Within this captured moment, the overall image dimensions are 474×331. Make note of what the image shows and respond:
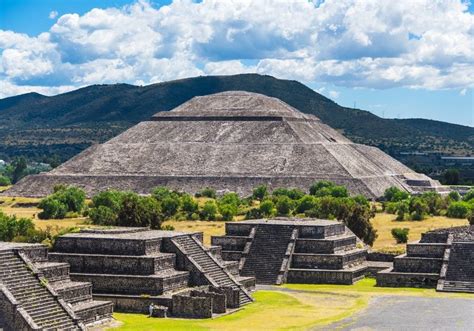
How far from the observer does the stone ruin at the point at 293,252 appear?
5434 centimetres

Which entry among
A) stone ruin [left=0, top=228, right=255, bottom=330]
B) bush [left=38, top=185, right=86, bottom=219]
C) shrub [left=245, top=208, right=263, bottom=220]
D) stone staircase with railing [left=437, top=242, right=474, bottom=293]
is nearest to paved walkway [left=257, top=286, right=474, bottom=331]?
stone staircase with railing [left=437, top=242, right=474, bottom=293]

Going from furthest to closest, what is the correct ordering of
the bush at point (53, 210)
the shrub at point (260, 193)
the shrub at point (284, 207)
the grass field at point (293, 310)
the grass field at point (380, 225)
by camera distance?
the shrub at point (260, 193) → the bush at point (53, 210) → the shrub at point (284, 207) → the grass field at point (380, 225) → the grass field at point (293, 310)

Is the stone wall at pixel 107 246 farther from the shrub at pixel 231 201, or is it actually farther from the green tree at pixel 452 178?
the green tree at pixel 452 178

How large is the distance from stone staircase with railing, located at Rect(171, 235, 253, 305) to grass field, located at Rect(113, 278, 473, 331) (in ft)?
3.58

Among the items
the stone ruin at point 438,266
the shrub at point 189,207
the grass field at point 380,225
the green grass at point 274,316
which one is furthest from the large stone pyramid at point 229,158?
the green grass at point 274,316

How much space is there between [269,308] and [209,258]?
15.0 feet

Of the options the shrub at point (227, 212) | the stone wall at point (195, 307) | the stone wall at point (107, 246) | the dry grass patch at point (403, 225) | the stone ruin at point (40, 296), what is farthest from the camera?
the shrub at point (227, 212)

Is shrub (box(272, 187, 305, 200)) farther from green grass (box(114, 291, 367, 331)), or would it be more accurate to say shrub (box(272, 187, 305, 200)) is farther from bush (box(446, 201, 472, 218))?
green grass (box(114, 291, 367, 331))

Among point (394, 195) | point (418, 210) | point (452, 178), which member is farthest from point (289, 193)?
point (452, 178)

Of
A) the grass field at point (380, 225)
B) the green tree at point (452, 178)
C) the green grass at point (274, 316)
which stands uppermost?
the green tree at point (452, 178)

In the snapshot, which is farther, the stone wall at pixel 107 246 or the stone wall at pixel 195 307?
the stone wall at pixel 107 246

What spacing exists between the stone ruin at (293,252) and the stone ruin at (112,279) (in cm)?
458

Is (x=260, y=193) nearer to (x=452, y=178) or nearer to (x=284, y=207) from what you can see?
(x=284, y=207)

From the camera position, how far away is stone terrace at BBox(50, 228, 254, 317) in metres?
43.3
